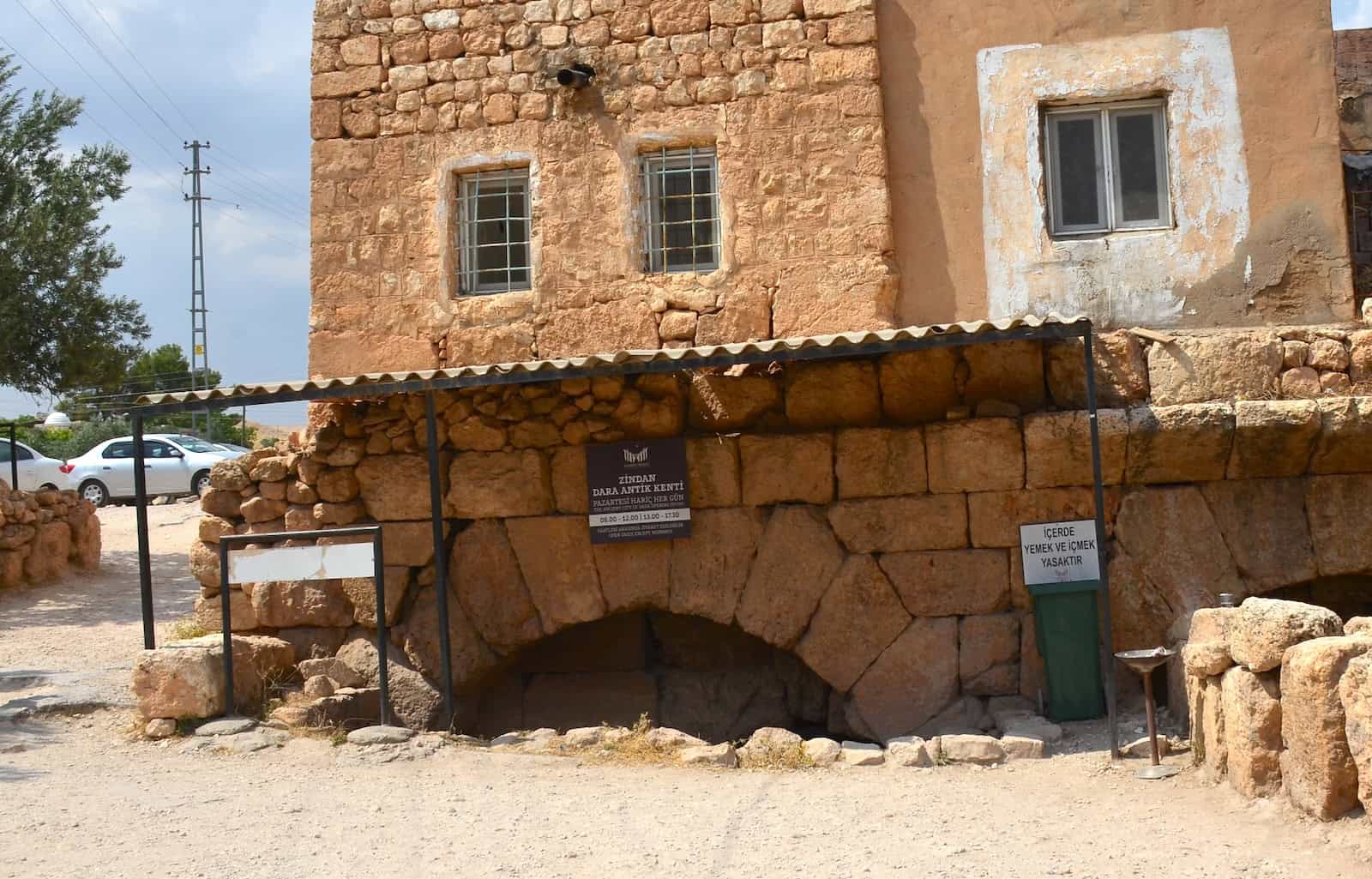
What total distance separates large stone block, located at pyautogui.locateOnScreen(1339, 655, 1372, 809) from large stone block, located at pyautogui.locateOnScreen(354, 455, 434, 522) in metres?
5.54

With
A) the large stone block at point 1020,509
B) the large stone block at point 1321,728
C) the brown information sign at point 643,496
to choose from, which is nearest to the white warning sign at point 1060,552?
the large stone block at point 1020,509

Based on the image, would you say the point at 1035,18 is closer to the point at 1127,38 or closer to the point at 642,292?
the point at 1127,38

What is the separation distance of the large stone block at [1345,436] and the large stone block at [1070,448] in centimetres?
113

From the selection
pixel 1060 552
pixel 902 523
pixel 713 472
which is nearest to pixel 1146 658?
Answer: pixel 1060 552

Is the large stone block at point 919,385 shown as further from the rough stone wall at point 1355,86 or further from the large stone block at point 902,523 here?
the rough stone wall at point 1355,86

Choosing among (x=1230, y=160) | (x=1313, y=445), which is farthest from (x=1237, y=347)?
(x=1230, y=160)

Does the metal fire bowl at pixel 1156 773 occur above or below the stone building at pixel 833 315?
below

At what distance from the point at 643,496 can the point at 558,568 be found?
75 centimetres

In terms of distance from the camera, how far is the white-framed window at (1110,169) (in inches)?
313

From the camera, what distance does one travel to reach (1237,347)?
7.55 meters

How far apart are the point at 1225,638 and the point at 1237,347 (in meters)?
2.37

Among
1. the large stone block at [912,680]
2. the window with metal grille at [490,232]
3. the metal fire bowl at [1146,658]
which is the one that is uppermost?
the window with metal grille at [490,232]

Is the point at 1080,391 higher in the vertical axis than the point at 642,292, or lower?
lower

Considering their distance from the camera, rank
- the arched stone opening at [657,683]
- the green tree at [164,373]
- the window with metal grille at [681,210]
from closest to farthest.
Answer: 1. the window with metal grille at [681,210]
2. the arched stone opening at [657,683]
3. the green tree at [164,373]
